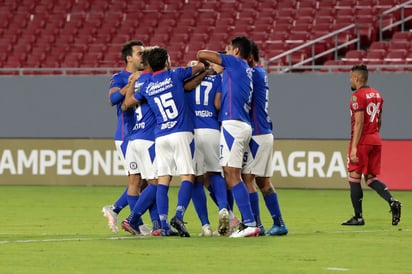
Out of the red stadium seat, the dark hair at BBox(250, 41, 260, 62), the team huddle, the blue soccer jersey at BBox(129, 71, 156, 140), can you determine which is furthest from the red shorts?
the red stadium seat

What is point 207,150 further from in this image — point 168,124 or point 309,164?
point 309,164

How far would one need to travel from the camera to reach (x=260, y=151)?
1341 centimetres

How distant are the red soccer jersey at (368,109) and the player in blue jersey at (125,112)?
9.39 ft

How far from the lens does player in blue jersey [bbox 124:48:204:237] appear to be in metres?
13.1

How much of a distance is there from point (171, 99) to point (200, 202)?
1216mm

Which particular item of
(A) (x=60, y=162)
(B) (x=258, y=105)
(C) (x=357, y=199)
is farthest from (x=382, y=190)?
(A) (x=60, y=162)

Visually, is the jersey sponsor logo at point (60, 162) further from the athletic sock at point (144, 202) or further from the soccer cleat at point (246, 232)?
the soccer cleat at point (246, 232)

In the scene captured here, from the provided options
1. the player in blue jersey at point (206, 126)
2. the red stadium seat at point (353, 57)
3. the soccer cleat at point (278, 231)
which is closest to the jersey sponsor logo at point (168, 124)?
the player in blue jersey at point (206, 126)

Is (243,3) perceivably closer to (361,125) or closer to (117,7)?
(117,7)

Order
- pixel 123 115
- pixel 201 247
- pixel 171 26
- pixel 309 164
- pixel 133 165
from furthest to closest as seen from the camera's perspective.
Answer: pixel 171 26 → pixel 309 164 → pixel 123 115 → pixel 133 165 → pixel 201 247

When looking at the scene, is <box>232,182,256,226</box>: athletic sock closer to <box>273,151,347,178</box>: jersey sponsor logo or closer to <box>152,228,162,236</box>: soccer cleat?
<box>152,228,162,236</box>: soccer cleat

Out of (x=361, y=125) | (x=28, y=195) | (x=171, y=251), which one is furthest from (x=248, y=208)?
(x=28, y=195)

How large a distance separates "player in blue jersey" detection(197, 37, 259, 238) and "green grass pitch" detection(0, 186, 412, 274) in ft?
1.19

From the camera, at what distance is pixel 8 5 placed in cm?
3123
